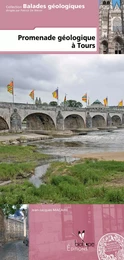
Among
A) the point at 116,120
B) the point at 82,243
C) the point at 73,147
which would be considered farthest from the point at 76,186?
the point at 116,120

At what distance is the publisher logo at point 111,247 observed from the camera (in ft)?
6.25

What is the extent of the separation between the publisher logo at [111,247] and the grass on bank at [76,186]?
25 cm

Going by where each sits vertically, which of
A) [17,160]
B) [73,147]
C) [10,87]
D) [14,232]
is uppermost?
[10,87]

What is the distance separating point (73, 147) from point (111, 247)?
4.70 feet

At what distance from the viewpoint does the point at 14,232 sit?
6.31 ft

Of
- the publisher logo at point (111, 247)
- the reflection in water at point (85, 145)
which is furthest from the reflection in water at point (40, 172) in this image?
the publisher logo at point (111, 247)

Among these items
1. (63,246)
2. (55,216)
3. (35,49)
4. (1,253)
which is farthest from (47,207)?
(35,49)

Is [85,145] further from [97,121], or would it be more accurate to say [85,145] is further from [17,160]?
[97,121]

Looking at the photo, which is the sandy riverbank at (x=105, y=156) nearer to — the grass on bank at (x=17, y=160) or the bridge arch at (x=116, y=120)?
the grass on bank at (x=17, y=160)

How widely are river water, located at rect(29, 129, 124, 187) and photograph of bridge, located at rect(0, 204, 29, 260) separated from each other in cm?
48

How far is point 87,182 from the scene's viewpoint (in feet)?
7.88

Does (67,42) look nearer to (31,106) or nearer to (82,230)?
(82,230)

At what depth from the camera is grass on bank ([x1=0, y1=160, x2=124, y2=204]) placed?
6.84 feet

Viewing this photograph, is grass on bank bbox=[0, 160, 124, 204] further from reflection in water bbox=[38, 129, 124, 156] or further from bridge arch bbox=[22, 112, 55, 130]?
bridge arch bbox=[22, 112, 55, 130]
